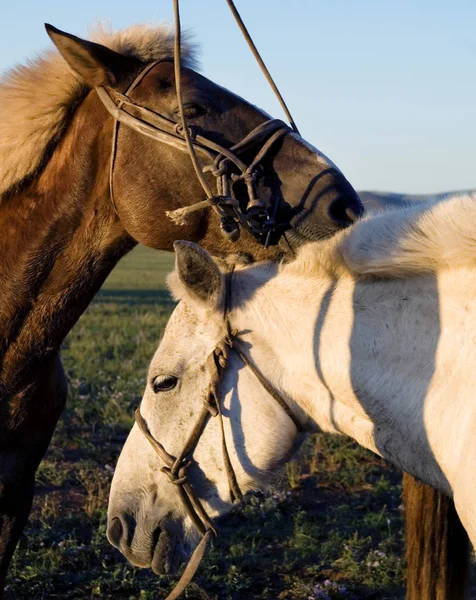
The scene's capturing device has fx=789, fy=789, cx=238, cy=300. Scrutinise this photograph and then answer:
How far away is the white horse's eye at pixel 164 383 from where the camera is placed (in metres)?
2.77

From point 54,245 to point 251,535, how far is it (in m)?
2.70

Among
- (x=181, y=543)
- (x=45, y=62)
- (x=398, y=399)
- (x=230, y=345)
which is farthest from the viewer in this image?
(x=45, y=62)

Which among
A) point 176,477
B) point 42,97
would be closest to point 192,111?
point 42,97

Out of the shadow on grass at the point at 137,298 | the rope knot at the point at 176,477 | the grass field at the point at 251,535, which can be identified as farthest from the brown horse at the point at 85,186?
the shadow on grass at the point at 137,298

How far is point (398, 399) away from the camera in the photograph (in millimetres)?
2490

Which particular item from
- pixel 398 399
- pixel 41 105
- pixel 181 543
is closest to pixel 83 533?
pixel 181 543

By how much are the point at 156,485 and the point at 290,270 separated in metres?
0.91

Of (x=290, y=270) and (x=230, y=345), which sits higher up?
(x=290, y=270)

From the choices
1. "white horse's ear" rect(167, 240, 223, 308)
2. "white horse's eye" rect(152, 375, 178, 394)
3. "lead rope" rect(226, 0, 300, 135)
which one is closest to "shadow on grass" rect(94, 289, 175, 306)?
"lead rope" rect(226, 0, 300, 135)

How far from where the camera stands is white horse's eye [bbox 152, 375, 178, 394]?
2768 millimetres

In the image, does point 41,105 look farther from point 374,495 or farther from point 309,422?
point 374,495

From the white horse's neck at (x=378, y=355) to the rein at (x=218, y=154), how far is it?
0.63 meters

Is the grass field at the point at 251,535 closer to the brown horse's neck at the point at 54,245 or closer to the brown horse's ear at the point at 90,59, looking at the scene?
the brown horse's neck at the point at 54,245

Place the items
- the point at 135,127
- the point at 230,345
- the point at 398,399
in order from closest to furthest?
the point at 398,399, the point at 230,345, the point at 135,127
